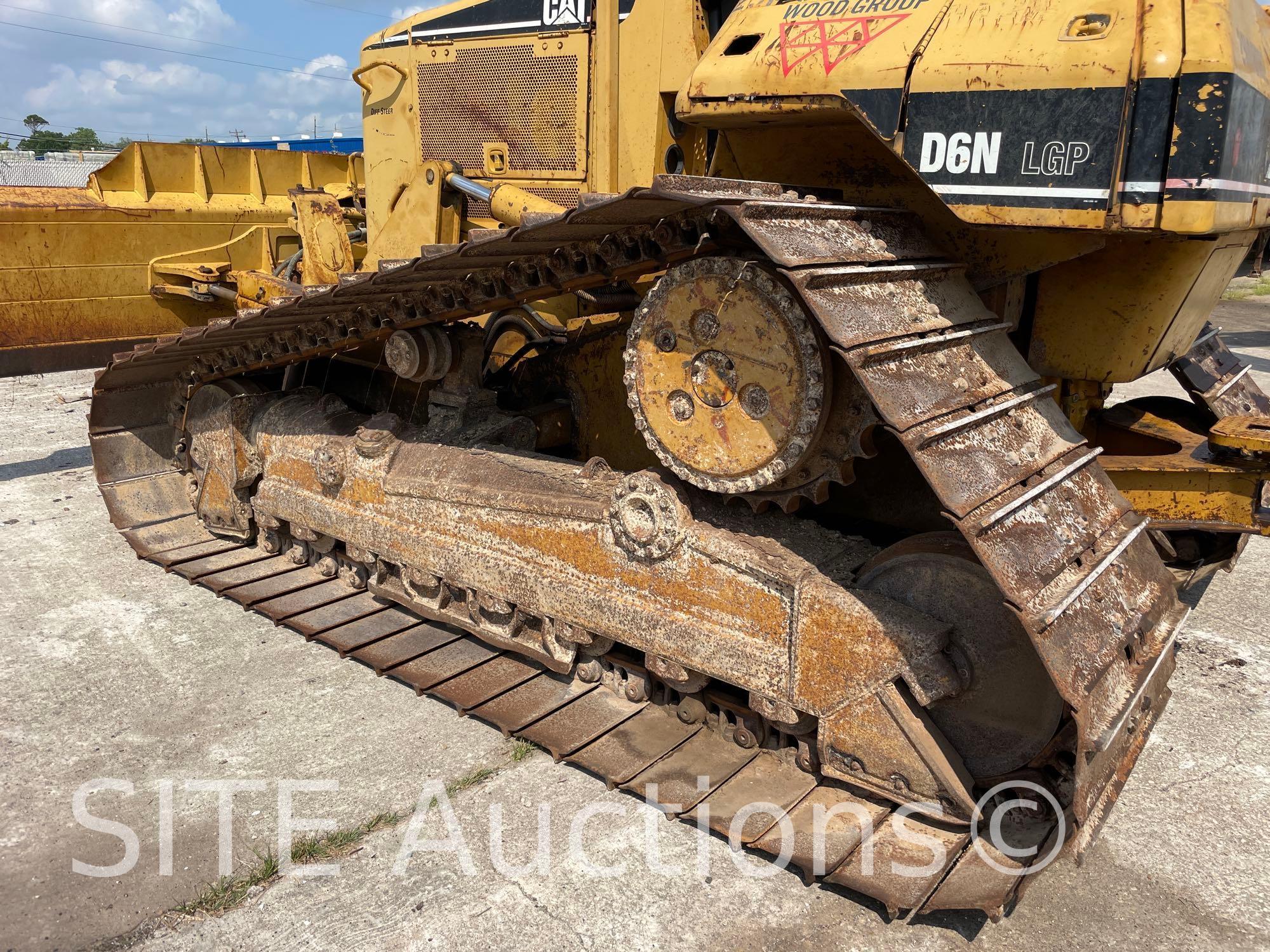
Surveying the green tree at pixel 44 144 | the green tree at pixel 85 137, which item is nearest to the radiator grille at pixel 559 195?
the green tree at pixel 44 144

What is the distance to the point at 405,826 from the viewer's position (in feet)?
9.72

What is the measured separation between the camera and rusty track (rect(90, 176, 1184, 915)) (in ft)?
7.86

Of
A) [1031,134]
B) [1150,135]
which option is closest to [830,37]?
[1031,134]

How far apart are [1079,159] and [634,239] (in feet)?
4.13

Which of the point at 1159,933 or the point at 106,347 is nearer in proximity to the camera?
the point at 1159,933

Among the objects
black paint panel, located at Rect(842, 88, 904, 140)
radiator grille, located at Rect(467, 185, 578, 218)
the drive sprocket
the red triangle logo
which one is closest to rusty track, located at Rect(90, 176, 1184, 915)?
the drive sprocket

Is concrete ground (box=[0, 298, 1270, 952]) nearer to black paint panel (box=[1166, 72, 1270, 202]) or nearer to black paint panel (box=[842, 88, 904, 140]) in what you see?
black paint panel (box=[1166, 72, 1270, 202])

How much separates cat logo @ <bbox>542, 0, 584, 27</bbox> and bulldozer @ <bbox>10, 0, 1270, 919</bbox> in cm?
2

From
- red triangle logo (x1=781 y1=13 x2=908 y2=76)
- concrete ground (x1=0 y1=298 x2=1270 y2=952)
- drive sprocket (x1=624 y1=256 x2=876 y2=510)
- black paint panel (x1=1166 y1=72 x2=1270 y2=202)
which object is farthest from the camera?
red triangle logo (x1=781 y1=13 x2=908 y2=76)

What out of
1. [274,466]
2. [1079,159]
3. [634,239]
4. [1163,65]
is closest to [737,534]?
[634,239]

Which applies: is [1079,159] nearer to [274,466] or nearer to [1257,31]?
[1257,31]

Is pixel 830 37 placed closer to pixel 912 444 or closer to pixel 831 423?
pixel 831 423

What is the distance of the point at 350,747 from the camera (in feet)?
11.1

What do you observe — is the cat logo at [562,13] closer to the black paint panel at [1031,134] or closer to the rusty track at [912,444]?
the rusty track at [912,444]
